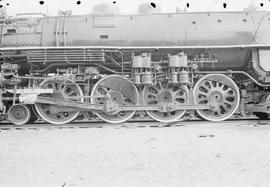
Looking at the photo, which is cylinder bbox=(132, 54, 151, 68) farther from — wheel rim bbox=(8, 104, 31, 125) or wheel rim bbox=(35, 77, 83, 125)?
wheel rim bbox=(8, 104, 31, 125)

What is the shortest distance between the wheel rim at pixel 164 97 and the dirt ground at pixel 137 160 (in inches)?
124

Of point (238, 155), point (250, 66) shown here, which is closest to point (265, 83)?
point (250, 66)

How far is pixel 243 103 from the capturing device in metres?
10.8

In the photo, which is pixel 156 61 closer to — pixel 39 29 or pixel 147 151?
pixel 39 29

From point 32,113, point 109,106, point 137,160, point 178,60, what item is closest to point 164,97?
point 178,60

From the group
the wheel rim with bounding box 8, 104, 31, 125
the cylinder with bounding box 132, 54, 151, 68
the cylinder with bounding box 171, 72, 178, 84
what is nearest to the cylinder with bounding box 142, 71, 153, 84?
the cylinder with bounding box 132, 54, 151, 68

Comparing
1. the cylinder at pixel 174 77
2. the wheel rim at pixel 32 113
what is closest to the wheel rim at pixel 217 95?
the cylinder at pixel 174 77

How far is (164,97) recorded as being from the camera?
416 inches

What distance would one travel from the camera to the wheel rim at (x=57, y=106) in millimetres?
10305

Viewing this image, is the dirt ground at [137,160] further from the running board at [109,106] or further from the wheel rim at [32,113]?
the wheel rim at [32,113]

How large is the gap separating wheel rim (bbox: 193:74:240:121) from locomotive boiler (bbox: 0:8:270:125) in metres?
0.03

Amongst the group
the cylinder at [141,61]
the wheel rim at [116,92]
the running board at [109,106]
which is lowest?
the running board at [109,106]

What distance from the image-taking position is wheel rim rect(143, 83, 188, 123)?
10.4 meters

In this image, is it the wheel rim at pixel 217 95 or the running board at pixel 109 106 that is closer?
the running board at pixel 109 106
